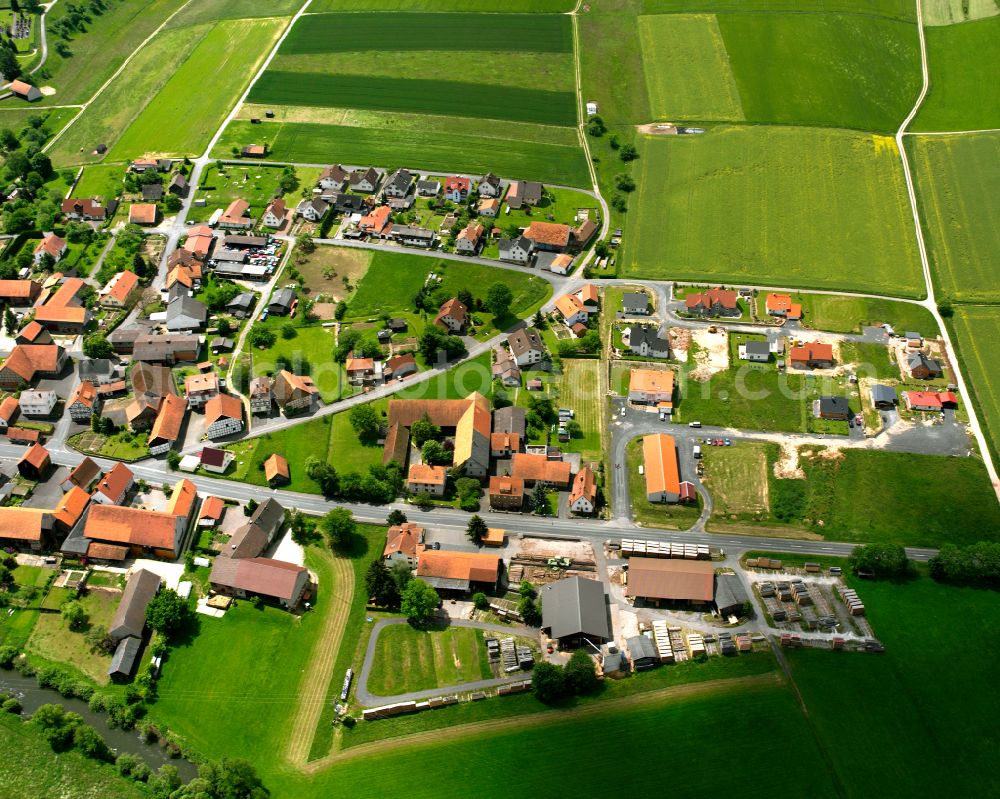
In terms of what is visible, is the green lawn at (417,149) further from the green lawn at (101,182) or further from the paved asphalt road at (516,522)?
the paved asphalt road at (516,522)

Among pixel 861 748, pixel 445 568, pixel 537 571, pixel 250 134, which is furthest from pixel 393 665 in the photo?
pixel 250 134

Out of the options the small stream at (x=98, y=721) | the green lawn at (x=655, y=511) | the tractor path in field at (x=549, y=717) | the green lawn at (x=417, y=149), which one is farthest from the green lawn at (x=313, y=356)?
the green lawn at (x=417, y=149)

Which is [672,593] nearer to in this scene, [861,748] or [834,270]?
[861,748]

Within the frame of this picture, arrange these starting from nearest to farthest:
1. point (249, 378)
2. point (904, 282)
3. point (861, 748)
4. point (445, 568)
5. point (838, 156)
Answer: point (861, 748), point (445, 568), point (249, 378), point (904, 282), point (838, 156)

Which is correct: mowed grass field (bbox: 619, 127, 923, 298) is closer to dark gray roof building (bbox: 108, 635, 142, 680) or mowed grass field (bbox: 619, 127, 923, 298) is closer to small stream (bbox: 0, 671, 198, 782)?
dark gray roof building (bbox: 108, 635, 142, 680)

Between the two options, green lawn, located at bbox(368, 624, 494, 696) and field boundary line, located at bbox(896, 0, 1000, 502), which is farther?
field boundary line, located at bbox(896, 0, 1000, 502)

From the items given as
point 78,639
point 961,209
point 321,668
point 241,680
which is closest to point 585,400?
point 321,668

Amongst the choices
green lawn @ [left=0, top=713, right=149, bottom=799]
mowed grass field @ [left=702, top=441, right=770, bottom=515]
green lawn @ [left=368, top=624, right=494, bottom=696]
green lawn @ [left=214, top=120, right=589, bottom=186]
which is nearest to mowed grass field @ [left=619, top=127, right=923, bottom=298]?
green lawn @ [left=214, top=120, right=589, bottom=186]
